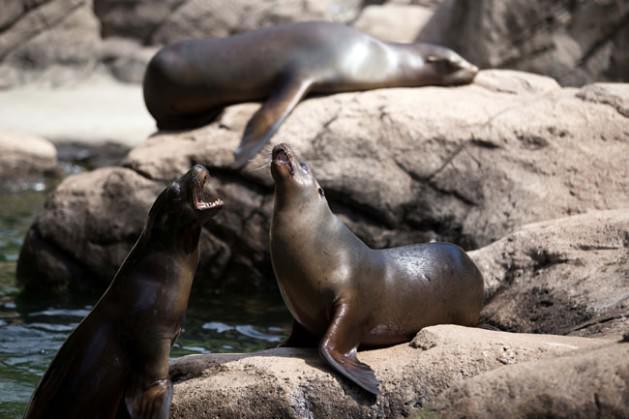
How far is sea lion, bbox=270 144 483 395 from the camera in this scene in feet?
13.3

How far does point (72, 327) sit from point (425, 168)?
2489 millimetres

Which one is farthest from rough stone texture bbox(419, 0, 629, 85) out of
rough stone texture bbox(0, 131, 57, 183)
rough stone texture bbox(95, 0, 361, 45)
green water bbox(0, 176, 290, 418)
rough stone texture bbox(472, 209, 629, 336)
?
rough stone texture bbox(472, 209, 629, 336)

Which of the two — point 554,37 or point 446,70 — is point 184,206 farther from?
point 554,37

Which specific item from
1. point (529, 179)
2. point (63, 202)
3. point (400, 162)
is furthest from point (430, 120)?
point (63, 202)

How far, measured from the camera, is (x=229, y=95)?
771cm

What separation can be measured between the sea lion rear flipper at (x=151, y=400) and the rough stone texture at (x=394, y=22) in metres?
10.9

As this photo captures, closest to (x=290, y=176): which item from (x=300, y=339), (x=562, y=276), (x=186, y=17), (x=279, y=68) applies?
(x=300, y=339)

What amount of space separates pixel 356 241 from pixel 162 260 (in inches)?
32.5

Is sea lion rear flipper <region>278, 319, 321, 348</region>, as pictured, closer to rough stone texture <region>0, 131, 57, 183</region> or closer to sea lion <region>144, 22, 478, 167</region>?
sea lion <region>144, 22, 478, 167</region>

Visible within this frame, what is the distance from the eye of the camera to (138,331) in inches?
150

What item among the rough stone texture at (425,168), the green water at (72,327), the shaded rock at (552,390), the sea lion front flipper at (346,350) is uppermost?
the shaded rock at (552,390)

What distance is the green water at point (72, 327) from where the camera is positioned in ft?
17.6

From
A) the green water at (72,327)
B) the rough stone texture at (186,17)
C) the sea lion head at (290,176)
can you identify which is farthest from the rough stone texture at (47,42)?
the sea lion head at (290,176)

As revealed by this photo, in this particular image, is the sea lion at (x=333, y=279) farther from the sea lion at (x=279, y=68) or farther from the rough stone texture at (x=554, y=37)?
the rough stone texture at (x=554, y=37)
